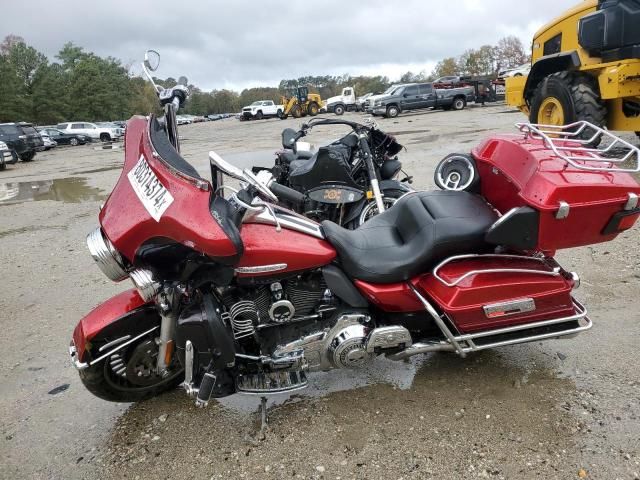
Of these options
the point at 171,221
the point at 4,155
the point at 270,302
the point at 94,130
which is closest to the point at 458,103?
the point at 4,155

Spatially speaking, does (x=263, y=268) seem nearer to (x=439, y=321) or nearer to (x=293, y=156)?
(x=439, y=321)

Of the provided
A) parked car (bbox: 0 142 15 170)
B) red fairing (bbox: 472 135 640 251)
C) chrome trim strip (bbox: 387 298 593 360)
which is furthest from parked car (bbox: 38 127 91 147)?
red fairing (bbox: 472 135 640 251)

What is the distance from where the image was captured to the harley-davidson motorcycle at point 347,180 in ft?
16.8

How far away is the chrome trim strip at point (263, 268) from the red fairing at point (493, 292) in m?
0.70

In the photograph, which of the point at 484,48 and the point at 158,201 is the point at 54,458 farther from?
the point at 484,48

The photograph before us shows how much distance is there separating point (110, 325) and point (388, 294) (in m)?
1.41

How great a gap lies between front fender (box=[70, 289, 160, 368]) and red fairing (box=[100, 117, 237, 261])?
44cm

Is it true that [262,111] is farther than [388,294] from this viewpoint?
Yes

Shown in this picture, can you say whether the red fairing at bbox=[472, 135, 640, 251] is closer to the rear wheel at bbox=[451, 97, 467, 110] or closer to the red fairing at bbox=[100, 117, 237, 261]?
the red fairing at bbox=[100, 117, 237, 261]

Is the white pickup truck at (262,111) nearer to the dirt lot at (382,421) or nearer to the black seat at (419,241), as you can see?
the dirt lot at (382,421)

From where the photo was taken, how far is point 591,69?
691 cm

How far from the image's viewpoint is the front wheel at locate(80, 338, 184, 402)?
2.61 metres

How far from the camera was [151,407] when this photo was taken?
2.87 meters

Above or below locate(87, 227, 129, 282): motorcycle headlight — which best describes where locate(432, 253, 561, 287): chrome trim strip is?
below
